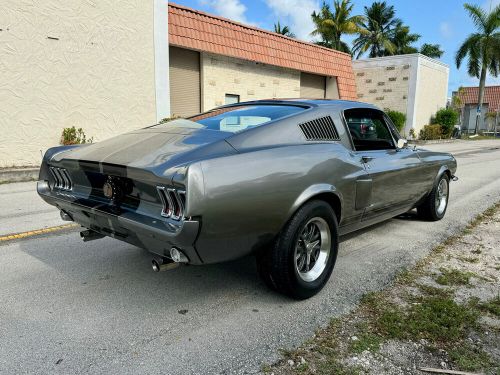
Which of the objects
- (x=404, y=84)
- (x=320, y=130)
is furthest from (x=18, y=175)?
(x=404, y=84)

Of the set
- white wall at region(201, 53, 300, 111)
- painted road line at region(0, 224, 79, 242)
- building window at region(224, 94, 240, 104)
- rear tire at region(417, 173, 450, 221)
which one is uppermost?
white wall at region(201, 53, 300, 111)

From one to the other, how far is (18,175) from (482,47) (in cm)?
3618

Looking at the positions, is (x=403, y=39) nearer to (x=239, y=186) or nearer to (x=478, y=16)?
(x=478, y=16)

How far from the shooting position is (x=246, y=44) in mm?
15602

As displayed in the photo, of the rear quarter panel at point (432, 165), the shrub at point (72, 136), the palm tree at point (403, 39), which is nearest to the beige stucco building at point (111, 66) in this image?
the shrub at point (72, 136)

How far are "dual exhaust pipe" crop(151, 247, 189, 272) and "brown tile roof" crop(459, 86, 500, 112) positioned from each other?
5765 cm

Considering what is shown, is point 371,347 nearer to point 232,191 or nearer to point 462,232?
point 232,191

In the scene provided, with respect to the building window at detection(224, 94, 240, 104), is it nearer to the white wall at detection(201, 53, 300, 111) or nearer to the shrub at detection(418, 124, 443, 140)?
the white wall at detection(201, 53, 300, 111)

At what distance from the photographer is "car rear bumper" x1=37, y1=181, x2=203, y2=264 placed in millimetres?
2416

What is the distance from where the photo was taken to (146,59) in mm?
12383

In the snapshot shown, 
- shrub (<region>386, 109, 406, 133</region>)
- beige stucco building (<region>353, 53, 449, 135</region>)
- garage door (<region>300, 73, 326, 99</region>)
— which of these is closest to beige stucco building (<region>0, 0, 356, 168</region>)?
garage door (<region>300, 73, 326, 99</region>)

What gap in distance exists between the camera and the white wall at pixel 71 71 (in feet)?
32.6

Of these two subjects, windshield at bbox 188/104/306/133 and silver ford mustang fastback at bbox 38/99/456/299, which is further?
windshield at bbox 188/104/306/133

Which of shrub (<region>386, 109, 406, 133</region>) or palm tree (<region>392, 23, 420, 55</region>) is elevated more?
palm tree (<region>392, 23, 420, 55</region>)
